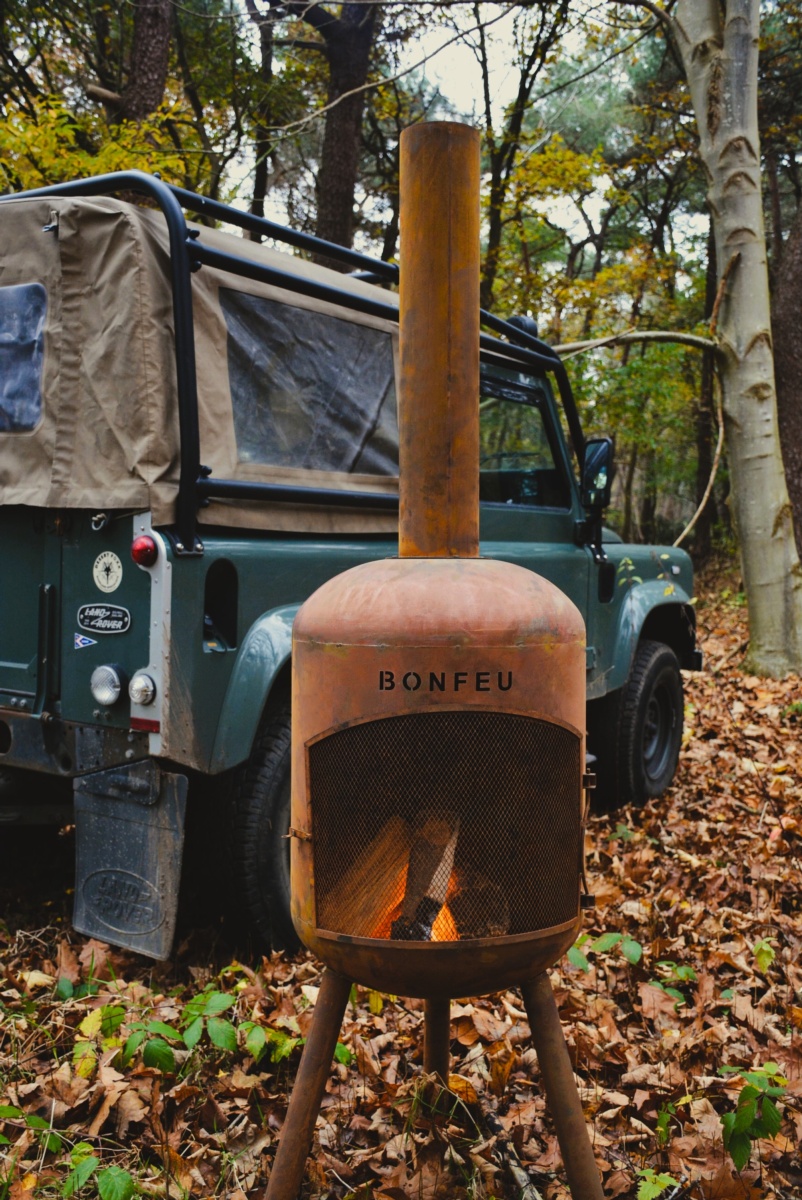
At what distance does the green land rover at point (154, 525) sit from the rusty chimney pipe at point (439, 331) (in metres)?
1.18

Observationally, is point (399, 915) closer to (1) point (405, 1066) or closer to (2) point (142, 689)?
(1) point (405, 1066)

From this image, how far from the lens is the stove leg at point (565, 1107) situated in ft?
6.57

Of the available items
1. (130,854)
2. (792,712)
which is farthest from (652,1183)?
(792,712)

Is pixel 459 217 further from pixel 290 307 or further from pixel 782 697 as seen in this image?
pixel 782 697

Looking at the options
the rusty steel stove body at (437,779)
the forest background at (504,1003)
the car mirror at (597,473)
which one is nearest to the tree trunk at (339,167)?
the forest background at (504,1003)

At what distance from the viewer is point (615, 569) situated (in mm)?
5355

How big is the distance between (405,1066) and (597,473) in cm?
302

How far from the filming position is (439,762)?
6.39 ft

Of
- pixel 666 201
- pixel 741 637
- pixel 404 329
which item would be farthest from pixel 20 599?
pixel 666 201

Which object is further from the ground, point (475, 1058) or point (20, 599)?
point (20, 599)

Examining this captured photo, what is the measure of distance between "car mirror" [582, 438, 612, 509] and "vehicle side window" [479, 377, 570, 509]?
160mm

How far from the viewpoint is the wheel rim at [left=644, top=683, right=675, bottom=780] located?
580cm

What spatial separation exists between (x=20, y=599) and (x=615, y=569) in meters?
3.06

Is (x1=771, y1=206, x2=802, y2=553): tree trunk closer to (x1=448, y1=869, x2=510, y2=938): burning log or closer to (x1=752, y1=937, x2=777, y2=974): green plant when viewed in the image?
(x1=752, y1=937, x2=777, y2=974): green plant
